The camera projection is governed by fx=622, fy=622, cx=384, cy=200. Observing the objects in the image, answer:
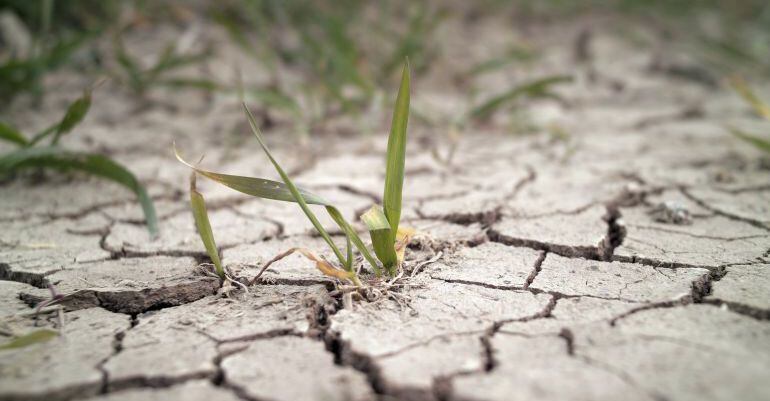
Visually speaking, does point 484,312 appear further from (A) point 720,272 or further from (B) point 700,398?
(A) point 720,272

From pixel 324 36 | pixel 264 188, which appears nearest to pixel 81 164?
pixel 264 188

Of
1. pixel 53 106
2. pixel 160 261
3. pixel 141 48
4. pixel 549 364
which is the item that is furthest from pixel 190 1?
pixel 549 364

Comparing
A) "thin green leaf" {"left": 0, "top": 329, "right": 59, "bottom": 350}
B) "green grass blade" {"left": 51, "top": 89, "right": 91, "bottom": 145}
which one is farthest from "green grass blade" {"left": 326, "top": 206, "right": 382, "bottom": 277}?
"green grass blade" {"left": 51, "top": 89, "right": 91, "bottom": 145}

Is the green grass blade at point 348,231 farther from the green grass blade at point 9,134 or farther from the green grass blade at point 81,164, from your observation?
the green grass blade at point 9,134

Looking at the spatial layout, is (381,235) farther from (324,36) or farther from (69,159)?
(324,36)

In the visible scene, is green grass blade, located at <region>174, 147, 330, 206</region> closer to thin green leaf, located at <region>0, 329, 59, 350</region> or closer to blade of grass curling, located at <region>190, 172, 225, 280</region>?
blade of grass curling, located at <region>190, 172, 225, 280</region>
